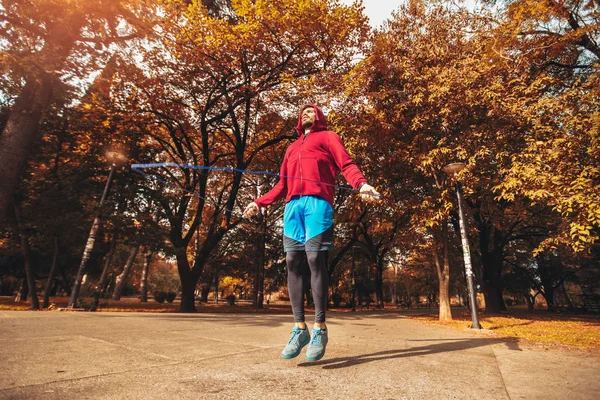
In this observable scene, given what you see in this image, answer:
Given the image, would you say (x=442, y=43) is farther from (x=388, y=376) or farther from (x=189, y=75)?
(x=388, y=376)

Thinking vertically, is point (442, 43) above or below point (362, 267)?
above

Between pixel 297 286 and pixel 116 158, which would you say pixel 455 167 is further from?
pixel 116 158

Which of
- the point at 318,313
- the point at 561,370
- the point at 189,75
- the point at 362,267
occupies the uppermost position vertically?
the point at 189,75

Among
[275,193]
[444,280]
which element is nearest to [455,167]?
[444,280]

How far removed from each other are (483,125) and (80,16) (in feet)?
42.3

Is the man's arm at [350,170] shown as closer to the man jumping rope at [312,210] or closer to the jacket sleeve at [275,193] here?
the man jumping rope at [312,210]

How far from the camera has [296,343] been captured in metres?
2.79

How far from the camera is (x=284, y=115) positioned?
17.0 metres

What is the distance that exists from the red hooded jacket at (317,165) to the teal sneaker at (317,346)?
119cm

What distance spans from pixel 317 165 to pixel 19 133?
10.4m

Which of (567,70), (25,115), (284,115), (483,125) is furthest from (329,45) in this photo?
(25,115)

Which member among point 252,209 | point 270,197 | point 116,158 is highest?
point 116,158

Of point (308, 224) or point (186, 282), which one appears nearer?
point (308, 224)

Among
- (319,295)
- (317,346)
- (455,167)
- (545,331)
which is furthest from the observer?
(455,167)
